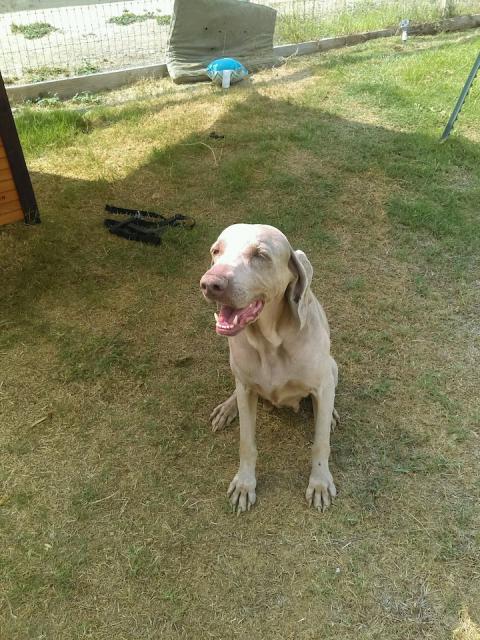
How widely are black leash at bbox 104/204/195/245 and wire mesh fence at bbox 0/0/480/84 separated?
13.7 feet

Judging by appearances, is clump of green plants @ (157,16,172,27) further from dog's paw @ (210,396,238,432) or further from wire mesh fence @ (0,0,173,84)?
dog's paw @ (210,396,238,432)

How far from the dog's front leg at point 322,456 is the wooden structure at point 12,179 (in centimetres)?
344

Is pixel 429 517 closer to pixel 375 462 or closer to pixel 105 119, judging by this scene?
pixel 375 462

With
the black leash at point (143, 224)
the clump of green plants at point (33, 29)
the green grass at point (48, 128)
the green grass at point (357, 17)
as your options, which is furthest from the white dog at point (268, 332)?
the clump of green plants at point (33, 29)

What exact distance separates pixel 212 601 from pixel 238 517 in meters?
0.40

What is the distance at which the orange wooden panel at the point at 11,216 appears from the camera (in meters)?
4.69

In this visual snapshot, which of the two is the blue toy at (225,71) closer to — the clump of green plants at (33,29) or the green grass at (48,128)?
the green grass at (48,128)

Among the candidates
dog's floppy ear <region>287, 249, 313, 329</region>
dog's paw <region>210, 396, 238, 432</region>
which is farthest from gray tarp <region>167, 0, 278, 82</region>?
dog's floppy ear <region>287, 249, 313, 329</region>

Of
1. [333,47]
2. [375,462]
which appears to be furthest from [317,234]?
[333,47]

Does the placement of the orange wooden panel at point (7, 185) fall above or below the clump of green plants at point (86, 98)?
above

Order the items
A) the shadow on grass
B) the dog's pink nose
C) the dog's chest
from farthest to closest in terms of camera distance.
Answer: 1. the shadow on grass
2. the dog's chest
3. the dog's pink nose

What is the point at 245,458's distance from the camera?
102 inches

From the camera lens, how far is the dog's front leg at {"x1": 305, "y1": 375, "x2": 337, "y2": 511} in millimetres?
2473

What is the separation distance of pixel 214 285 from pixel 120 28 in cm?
874
